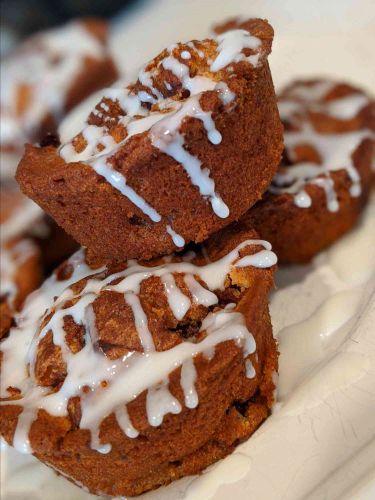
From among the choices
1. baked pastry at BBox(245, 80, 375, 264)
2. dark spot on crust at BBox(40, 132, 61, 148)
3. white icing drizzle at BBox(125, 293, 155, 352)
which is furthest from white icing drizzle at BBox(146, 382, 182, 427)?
dark spot on crust at BBox(40, 132, 61, 148)

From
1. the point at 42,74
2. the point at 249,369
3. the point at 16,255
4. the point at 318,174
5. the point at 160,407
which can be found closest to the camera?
the point at 160,407

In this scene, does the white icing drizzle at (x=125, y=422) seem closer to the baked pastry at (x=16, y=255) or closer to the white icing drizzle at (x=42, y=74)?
the baked pastry at (x=16, y=255)

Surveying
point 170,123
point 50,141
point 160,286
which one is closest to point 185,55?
point 170,123

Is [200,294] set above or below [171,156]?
below

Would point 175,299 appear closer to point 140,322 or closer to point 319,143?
point 140,322

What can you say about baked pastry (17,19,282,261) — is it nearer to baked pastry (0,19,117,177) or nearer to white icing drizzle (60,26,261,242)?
white icing drizzle (60,26,261,242)

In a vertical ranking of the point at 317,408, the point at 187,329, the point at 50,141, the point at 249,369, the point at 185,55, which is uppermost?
the point at 185,55

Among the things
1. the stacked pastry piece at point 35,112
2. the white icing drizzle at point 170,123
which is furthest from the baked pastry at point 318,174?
the stacked pastry piece at point 35,112
